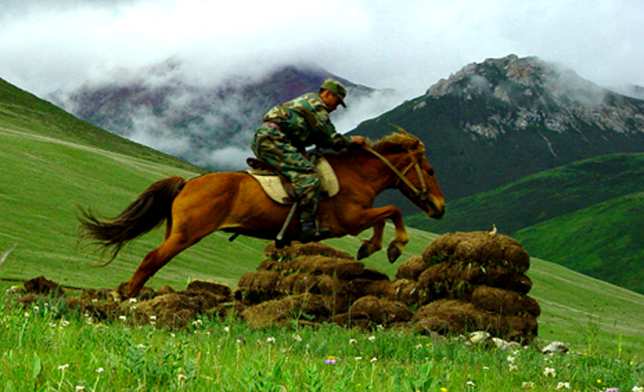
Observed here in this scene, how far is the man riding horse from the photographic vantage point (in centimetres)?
909

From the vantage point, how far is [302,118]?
9.34 meters

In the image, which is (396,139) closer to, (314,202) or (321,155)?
(321,155)

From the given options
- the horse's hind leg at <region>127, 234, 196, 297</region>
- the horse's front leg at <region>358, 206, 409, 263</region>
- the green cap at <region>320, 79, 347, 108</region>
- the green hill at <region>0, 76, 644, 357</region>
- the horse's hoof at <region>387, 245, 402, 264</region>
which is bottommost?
the green hill at <region>0, 76, 644, 357</region>

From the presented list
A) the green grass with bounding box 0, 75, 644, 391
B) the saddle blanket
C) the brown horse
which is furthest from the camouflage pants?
the green grass with bounding box 0, 75, 644, 391

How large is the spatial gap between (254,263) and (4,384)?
3289cm

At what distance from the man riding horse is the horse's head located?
1.22 meters

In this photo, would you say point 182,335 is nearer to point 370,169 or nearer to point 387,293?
point 370,169

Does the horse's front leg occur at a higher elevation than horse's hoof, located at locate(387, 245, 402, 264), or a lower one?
higher

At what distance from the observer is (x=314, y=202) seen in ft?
29.7

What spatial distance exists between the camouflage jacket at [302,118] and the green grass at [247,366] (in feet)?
11.3

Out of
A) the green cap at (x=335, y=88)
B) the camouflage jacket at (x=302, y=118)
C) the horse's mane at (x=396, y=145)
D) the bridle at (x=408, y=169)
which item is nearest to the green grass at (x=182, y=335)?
the bridle at (x=408, y=169)

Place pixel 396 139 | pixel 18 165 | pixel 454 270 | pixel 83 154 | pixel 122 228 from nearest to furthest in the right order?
pixel 122 228 → pixel 396 139 → pixel 454 270 → pixel 18 165 → pixel 83 154

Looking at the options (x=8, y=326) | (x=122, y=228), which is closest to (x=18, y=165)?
(x=122, y=228)

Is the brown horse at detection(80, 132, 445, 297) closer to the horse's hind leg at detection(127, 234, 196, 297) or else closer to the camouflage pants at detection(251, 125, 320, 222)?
the horse's hind leg at detection(127, 234, 196, 297)
